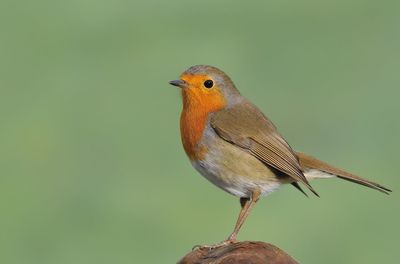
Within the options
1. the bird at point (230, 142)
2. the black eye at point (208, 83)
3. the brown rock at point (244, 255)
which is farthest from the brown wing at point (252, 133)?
the brown rock at point (244, 255)

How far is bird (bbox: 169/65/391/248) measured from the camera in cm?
316

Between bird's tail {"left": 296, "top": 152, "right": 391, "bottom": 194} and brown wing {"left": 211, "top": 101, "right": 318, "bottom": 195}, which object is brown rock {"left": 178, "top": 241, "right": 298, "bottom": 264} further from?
bird's tail {"left": 296, "top": 152, "right": 391, "bottom": 194}

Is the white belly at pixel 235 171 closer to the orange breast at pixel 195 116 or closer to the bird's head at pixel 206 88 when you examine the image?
the orange breast at pixel 195 116

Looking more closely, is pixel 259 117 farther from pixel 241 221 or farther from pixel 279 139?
pixel 241 221

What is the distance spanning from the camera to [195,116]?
10.5 ft

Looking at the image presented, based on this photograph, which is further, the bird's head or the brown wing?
the brown wing

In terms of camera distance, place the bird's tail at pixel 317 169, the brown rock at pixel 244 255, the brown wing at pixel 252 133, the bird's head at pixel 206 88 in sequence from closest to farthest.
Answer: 1. the brown rock at pixel 244 255
2. the bird's head at pixel 206 88
3. the brown wing at pixel 252 133
4. the bird's tail at pixel 317 169

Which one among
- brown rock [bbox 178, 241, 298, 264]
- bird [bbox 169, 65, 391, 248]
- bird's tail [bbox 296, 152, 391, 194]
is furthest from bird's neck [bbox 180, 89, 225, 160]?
brown rock [bbox 178, 241, 298, 264]

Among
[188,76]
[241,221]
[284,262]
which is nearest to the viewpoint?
[284,262]

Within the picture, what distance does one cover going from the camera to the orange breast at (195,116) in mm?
3158

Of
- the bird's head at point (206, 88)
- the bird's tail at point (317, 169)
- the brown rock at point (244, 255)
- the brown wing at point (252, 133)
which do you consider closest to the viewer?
the brown rock at point (244, 255)

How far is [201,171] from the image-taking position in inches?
124

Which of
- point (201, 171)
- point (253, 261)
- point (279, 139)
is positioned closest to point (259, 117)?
point (279, 139)

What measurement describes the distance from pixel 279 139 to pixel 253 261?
1.93 metres
